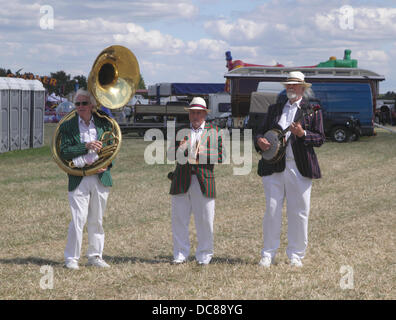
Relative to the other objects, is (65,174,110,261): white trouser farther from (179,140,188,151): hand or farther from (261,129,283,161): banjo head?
(261,129,283,161): banjo head

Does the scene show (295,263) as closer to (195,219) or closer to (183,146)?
(195,219)

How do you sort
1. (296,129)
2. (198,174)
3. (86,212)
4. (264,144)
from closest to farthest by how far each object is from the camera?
(296,129), (264,144), (86,212), (198,174)

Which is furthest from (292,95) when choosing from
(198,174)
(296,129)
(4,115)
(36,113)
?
(36,113)

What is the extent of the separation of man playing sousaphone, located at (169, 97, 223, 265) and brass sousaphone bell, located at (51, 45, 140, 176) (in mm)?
647

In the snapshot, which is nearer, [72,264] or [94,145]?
[94,145]

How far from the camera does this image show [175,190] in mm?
6371

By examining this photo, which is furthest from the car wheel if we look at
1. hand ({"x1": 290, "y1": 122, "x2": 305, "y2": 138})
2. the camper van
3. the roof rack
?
hand ({"x1": 290, "y1": 122, "x2": 305, "y2": 138})

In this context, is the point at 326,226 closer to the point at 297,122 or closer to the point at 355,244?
the point at 355,244

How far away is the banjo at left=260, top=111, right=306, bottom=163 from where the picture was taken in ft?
20.0

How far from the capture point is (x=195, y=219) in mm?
6500

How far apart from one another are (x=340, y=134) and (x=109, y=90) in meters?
20.2

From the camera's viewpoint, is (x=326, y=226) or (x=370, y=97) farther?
(x=370, y=97)

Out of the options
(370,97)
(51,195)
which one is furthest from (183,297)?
(370,97)
